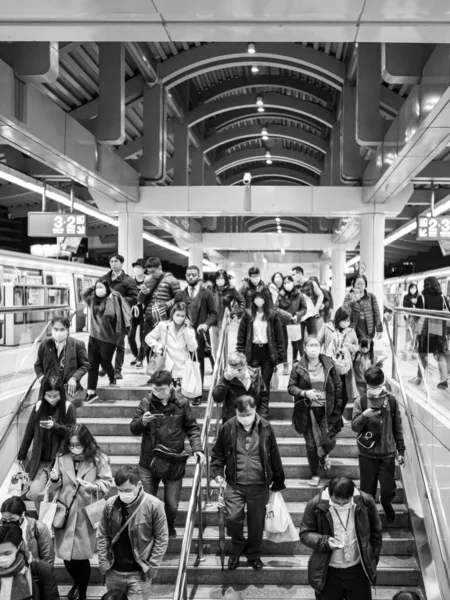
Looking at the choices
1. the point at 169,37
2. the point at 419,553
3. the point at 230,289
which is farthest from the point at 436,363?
the point at 230,289

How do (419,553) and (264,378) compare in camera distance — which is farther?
(264,378)

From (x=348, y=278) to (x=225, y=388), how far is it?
127ft

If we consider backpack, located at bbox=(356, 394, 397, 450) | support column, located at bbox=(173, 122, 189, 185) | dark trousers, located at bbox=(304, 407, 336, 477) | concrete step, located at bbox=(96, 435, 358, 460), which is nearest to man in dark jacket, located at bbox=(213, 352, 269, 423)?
dark trousers, located at bbox=(304, 407, 336, 477)

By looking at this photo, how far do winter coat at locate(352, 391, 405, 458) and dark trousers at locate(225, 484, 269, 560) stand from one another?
1.07 meters

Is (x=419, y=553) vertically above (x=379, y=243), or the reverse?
(x=379, y=243)

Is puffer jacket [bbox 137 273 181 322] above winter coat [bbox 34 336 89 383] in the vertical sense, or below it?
above

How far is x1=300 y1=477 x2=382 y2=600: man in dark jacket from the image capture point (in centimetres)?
474

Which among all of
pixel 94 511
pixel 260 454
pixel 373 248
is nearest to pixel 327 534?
pixel 260 454

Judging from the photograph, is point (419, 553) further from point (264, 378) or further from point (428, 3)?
point (428, 3)

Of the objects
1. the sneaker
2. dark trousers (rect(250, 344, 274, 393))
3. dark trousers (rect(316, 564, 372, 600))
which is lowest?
dark trousers (rect(316, 564, 372, 600))

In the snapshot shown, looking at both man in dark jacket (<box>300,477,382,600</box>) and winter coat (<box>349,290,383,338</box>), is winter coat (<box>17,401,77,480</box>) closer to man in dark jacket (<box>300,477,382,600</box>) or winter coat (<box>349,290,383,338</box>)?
man in dark jacket (<box>300,477,382,600</box>)

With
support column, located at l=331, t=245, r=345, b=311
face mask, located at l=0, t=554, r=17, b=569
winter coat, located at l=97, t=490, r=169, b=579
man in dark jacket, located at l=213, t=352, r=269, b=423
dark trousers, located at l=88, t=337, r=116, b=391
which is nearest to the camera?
face mask, located at l=0, t=554, r=17, b=569

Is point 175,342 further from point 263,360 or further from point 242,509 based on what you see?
point 242,509

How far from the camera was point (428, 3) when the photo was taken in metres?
4.13
